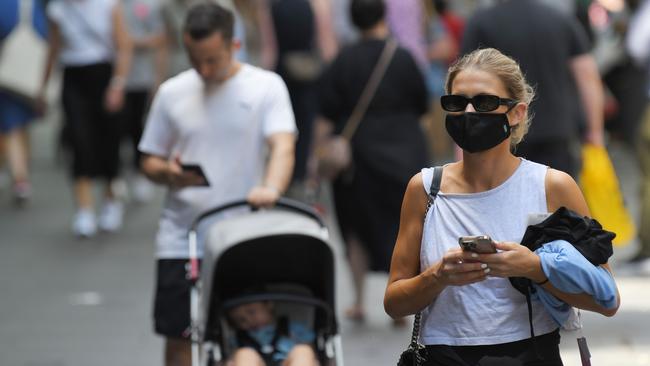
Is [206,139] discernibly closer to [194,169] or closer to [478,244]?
[194,169]

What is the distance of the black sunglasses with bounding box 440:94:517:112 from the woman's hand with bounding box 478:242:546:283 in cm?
46

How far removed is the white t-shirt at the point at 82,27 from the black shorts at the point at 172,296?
5.60 m

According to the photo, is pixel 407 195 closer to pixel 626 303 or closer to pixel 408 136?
pixel 408 136

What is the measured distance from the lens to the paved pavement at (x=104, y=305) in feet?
26.4

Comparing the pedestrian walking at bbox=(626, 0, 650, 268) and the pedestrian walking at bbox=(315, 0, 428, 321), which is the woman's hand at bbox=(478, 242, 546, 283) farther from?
the pedestrian walking at bbox=(626, 0, 650, 268)

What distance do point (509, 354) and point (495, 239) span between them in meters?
0.33

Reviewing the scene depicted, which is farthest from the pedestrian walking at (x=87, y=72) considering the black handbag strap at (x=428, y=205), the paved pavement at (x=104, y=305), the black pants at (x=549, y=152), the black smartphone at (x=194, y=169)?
the black handbag strap at (x=428, y=205)

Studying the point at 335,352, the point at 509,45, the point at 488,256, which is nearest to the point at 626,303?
the point at 509,45

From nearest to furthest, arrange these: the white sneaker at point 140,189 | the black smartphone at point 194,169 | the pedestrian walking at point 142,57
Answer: the black smartphone at point 194,169
the pedestrian walking at point 142,57
the white sneaker at point 140,189

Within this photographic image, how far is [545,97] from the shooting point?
25.6 ft

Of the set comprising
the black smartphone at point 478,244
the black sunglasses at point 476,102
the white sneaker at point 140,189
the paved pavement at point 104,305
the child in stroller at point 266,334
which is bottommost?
the paved pavement at point 104,305

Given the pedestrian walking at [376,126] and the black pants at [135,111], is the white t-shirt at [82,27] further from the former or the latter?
the pedestrian walking at [376,126]

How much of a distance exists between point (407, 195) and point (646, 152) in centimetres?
592

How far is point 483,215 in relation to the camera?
4.04m
